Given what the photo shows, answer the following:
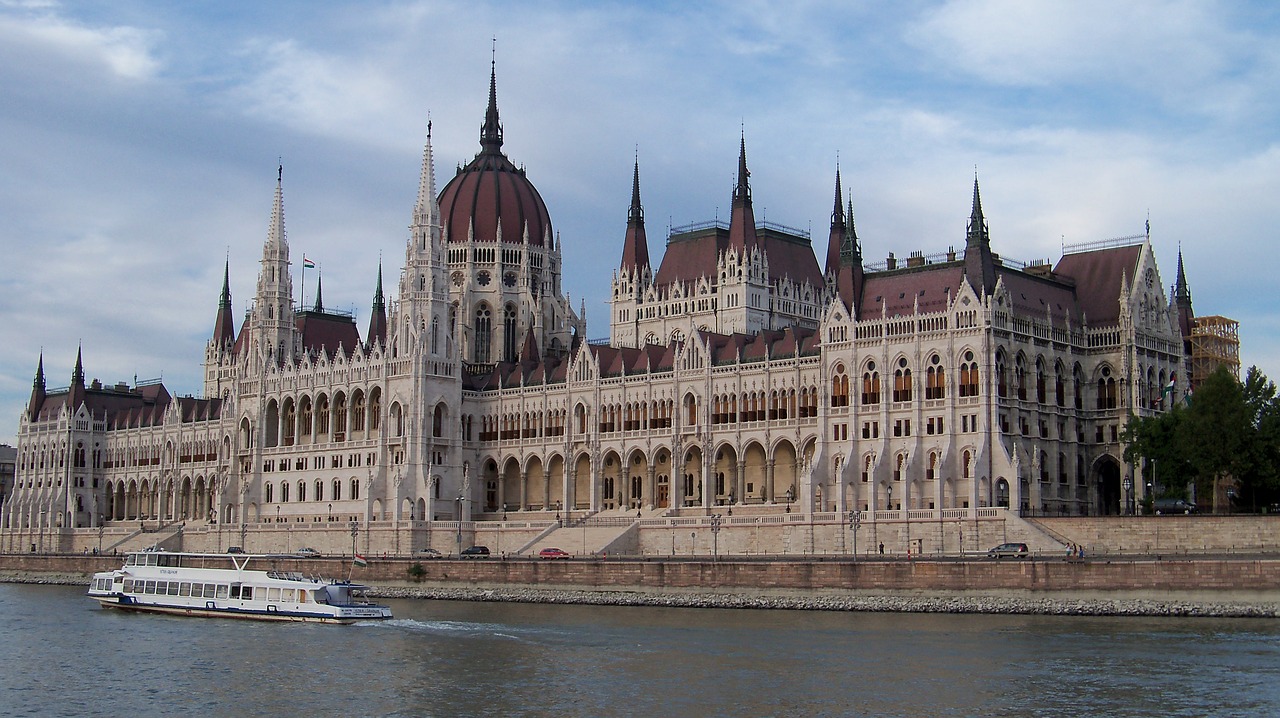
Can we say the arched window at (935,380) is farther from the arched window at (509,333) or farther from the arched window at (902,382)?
the arched window at (509,333)

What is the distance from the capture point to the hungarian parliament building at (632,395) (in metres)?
107

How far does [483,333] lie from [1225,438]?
250ft

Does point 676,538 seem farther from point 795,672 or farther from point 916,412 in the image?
point 795,672

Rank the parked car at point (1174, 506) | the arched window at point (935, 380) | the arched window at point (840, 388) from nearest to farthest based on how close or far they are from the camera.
Result: 1. the parked car at point (1174, 506)
2. the arched window at point (935, 380)
3. the arched window at point (840, 388)

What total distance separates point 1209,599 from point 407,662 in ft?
122

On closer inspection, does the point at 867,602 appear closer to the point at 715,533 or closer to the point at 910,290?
the point at 715,533

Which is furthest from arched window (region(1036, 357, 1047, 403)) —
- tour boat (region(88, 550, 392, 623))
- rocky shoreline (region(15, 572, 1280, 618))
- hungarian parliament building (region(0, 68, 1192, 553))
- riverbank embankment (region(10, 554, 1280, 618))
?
tour boat (region(88, 550, 392, 623))

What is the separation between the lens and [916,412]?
106 m

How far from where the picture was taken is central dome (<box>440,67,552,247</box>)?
154 meters

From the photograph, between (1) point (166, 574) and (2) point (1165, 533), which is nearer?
(2) point (1165, 533)

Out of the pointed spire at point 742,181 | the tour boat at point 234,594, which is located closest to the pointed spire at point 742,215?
the pointed spire at point 742,181

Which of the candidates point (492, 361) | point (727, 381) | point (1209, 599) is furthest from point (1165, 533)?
point (492, 361)

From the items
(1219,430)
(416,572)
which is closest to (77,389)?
(416,572)

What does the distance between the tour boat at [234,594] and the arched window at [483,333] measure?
52651 mm
